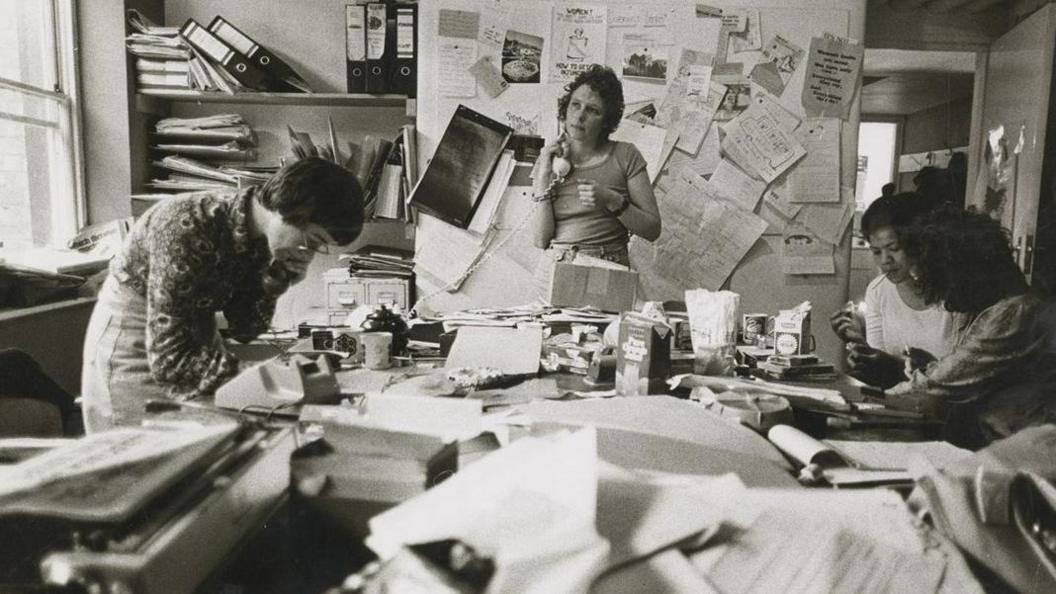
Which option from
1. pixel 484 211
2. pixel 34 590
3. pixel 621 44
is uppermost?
pixel 621 44

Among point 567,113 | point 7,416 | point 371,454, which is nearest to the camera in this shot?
point 371,454

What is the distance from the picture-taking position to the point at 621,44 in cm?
315

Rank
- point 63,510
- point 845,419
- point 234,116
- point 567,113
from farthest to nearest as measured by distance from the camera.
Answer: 1. point 234,116
2. point 567,113
3. point 845,419
4. point 63,510

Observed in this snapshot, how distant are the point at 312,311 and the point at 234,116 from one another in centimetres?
93

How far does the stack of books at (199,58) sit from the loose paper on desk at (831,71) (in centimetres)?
231

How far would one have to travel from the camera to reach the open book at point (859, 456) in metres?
0.81

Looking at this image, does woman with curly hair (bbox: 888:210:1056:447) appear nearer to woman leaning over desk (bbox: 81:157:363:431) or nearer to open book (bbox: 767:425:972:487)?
open book (bbox: 767:425:972:487)

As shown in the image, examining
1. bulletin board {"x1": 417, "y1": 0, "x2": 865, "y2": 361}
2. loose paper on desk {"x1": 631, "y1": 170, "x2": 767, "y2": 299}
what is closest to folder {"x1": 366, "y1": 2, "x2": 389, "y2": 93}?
bulletin board {"x1": 417, "y1": 0, "x2": 865, "y2": 361}

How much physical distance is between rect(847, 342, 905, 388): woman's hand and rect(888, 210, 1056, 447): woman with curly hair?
3 cm

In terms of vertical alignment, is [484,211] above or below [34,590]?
above

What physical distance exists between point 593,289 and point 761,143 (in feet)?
5.39

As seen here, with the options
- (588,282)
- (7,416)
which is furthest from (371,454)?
(588,282)

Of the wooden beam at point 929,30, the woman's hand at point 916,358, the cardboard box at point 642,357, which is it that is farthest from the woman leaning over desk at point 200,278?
the wooden beam at point 929,30

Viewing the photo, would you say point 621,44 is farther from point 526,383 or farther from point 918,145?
point 918,145
